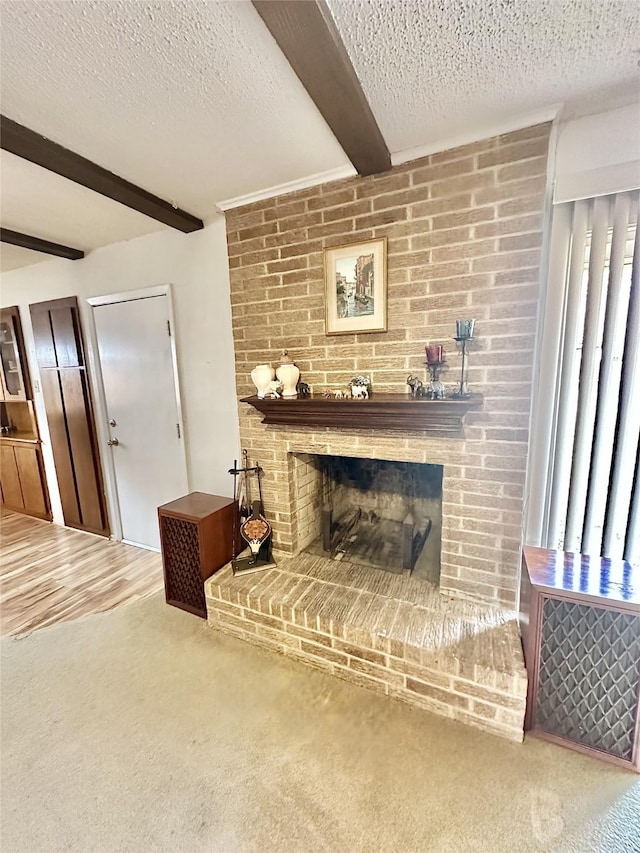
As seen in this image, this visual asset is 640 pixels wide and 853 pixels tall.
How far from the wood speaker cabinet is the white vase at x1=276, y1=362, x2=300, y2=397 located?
31.4 inches

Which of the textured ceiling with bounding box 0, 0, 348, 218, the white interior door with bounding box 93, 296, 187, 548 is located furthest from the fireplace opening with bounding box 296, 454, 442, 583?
the textured ceiling with bounding box 0, 0, 348, 218

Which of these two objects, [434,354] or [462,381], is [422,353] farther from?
[462,381]

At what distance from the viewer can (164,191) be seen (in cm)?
189

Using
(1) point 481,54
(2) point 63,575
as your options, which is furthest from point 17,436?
(1) point 481,54

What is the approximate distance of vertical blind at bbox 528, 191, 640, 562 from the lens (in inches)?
56.1

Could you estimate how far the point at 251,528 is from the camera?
214 centimetres

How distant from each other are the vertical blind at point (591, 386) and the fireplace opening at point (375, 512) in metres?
0.64

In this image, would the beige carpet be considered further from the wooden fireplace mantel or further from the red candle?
the red candle

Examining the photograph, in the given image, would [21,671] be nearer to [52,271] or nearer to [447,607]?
[447,607]

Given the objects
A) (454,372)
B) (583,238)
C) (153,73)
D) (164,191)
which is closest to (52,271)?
(164,191)

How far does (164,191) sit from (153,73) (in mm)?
832

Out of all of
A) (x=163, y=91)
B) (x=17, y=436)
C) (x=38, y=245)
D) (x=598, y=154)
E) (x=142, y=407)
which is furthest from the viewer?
(x=17, y=436)

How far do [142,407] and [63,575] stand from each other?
1.36m

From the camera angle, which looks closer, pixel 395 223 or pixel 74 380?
pixel 395 223
